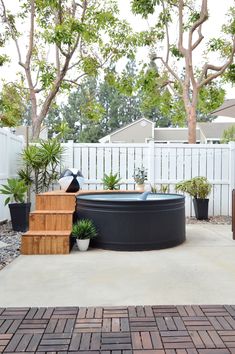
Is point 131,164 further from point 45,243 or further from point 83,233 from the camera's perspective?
point 45,243

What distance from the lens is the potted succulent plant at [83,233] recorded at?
5.21 metres

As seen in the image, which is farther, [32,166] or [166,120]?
[166,120]

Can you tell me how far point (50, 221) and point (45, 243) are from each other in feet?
1.64

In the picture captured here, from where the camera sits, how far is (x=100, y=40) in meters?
10.7

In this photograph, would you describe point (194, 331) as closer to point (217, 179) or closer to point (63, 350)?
point (63, 350)

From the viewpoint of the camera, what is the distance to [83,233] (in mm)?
5227

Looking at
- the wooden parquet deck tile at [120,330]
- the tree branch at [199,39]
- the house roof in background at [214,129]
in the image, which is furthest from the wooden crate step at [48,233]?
the house roof in background at [214,129]

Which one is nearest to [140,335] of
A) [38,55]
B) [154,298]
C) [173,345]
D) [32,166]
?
[173,345]

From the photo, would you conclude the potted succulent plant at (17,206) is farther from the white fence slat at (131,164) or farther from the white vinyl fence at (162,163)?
the white fence slat at (131,164)

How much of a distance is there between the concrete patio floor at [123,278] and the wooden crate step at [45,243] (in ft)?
0.67

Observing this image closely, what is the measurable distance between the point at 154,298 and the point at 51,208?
3.16 meters

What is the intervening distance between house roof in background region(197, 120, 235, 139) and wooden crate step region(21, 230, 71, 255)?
18291mm

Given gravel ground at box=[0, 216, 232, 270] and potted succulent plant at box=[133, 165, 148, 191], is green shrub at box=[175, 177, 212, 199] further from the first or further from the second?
potted succulent plant at box=[133, 165, 148, 191]

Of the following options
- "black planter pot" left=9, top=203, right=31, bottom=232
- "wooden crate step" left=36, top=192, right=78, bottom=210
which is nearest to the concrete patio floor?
"wooden crate step" left=36, top=192, right=78, bottom=210
